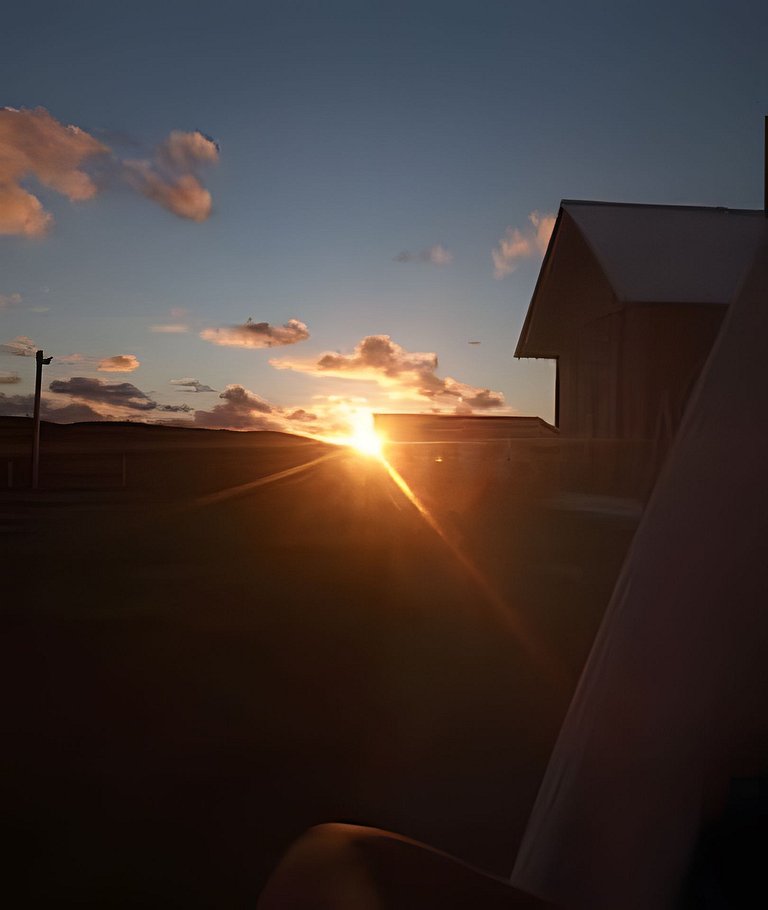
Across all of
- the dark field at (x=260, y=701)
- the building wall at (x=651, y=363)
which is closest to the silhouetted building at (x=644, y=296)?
the building wall at (x=651, y=363)

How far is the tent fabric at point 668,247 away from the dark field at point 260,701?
589 centimetres

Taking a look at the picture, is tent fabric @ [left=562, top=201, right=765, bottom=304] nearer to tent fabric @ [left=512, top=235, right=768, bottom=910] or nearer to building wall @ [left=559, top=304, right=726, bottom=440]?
building wall @ [left=559, top=304, right=726, bottom=440]

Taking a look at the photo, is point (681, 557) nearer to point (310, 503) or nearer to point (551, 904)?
point (551, 904)

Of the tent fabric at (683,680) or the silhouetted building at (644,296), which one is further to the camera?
the silhouetted building at (644,296)

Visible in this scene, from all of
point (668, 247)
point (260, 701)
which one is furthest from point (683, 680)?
point (668, 247)

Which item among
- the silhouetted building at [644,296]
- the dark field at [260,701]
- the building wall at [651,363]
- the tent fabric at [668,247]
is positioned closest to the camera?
the dark field at [260,701]

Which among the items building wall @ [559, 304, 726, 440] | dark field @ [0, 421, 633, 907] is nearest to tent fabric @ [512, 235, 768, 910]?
dark field @ [0, 421, 633, 907]

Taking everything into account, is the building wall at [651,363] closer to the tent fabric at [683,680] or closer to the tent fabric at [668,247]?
the tent fabric at [668,247]

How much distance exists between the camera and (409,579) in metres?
7.51

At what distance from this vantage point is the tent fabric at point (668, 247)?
44.4ft

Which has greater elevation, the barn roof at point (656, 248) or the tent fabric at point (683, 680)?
the barn roof at point (656, 248)

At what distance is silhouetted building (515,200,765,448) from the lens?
45.4 ft

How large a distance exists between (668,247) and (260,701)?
1344 centimetres

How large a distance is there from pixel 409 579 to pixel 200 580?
1980mm
